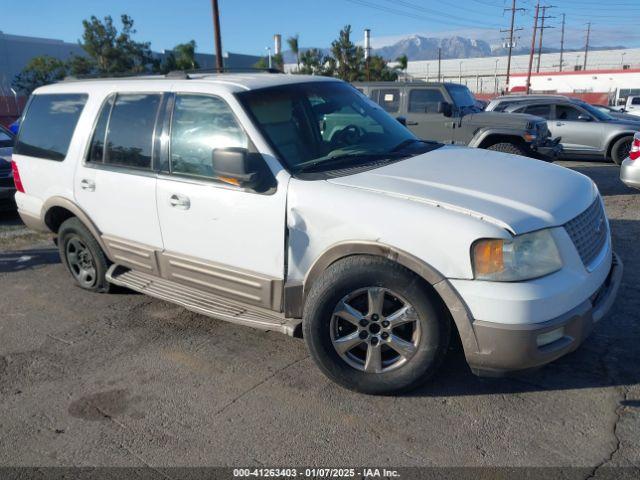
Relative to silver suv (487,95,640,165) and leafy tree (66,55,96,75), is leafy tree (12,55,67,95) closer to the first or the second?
leafy tree (66,55,96,75)

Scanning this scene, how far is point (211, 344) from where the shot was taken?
4.09 meters

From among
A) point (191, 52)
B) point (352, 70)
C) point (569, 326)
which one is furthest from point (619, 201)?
point (191, 52)

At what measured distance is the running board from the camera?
11.8ft

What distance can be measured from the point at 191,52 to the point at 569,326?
4597 centimetres

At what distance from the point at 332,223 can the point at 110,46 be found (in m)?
44.6

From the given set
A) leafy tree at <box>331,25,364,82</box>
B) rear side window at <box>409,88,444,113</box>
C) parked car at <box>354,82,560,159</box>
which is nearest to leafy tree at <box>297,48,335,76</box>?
leafy tree at <box>331,25,364,82</box>

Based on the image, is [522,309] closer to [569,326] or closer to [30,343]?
[569,326]

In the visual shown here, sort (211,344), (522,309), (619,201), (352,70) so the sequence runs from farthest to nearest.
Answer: (352,70) → (619,201) → (211,344) → (522,309)

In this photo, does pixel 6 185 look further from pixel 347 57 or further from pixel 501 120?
pixel 347 57

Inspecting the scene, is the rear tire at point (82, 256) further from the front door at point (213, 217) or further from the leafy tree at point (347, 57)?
the leafy tree at point (347, 57)

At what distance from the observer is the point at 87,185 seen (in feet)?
15.0

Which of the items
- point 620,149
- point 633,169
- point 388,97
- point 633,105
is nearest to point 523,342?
point 633,169

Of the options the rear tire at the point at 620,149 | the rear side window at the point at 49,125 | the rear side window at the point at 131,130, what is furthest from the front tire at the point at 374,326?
the rear tire at the point at 620,149

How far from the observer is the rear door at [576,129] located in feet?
40.4
